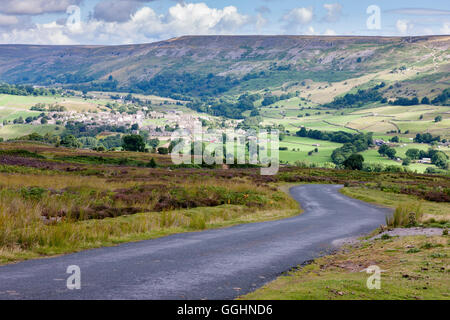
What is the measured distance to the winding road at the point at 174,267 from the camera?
32.0 ft

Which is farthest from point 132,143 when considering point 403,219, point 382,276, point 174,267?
point 382,276

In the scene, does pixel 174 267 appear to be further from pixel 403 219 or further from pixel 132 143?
pixel 132 143

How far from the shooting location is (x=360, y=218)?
107ft

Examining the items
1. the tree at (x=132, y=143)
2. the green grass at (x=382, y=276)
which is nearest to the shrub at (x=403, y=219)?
the green grass at (x=382, y=276)

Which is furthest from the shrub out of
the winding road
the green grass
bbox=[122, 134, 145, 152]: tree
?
bbox=[122, 134, 145, 152]: tree

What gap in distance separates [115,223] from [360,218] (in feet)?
63.5

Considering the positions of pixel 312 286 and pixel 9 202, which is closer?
pixel 312 286

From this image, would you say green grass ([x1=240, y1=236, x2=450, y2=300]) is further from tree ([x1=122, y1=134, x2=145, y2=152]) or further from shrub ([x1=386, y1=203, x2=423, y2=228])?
tree ([x1=122, y1=134, x2=145, y2=152])

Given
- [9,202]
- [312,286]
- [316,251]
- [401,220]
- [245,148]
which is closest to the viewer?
[312,286]

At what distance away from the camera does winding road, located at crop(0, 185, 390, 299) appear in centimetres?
976

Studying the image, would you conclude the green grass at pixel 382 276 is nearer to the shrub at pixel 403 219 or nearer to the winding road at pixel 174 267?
the winding road at pixel 174 267
